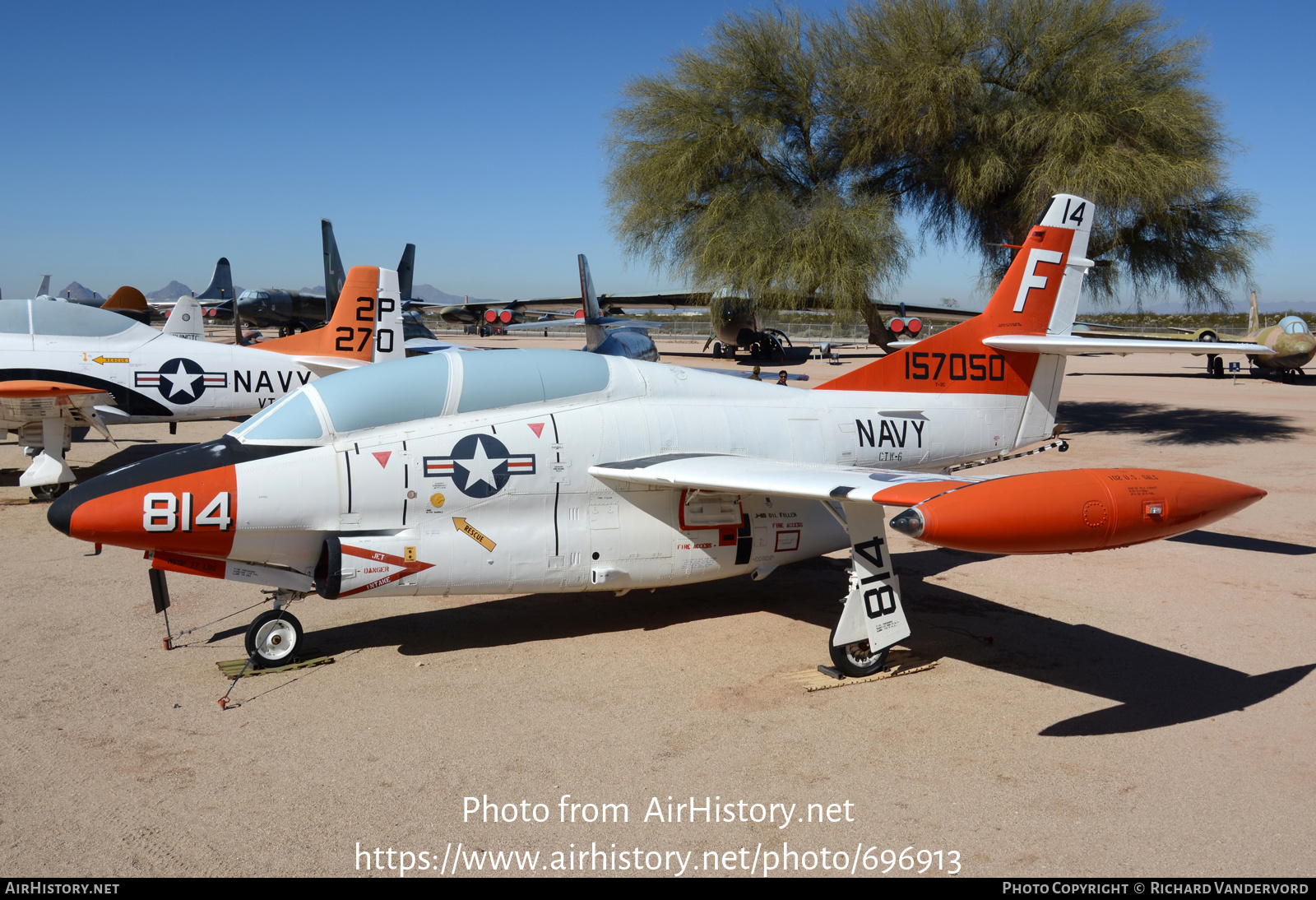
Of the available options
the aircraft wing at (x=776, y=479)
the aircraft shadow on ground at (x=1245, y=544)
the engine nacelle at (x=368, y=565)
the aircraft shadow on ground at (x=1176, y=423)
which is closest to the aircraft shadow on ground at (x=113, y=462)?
the engine nacelle at (x=368, y=565)

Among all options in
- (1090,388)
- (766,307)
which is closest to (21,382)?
(766,307)

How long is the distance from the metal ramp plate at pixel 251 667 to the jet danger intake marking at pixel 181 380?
8.78 meters

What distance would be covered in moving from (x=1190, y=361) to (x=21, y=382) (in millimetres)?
49795

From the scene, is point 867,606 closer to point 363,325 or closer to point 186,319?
point 363,325

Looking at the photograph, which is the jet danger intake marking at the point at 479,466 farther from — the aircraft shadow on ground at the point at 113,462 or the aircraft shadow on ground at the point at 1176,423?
the aircraft shadow on ground at the point at 1176,423

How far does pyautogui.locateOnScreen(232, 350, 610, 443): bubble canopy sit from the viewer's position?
6090 millimetres

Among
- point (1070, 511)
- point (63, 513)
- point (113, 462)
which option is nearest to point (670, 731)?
point (1070, 511)

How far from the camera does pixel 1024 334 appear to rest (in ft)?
28.5

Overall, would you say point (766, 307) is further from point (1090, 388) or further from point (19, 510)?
point (1090, 388)

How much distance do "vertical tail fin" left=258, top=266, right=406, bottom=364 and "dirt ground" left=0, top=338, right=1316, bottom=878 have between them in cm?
711

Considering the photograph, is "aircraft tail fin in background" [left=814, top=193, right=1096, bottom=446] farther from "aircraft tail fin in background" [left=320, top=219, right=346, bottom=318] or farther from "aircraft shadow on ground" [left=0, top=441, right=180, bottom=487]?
"aircraft tail fin in background" [left=320, top=219, right=346, bottom=318]
